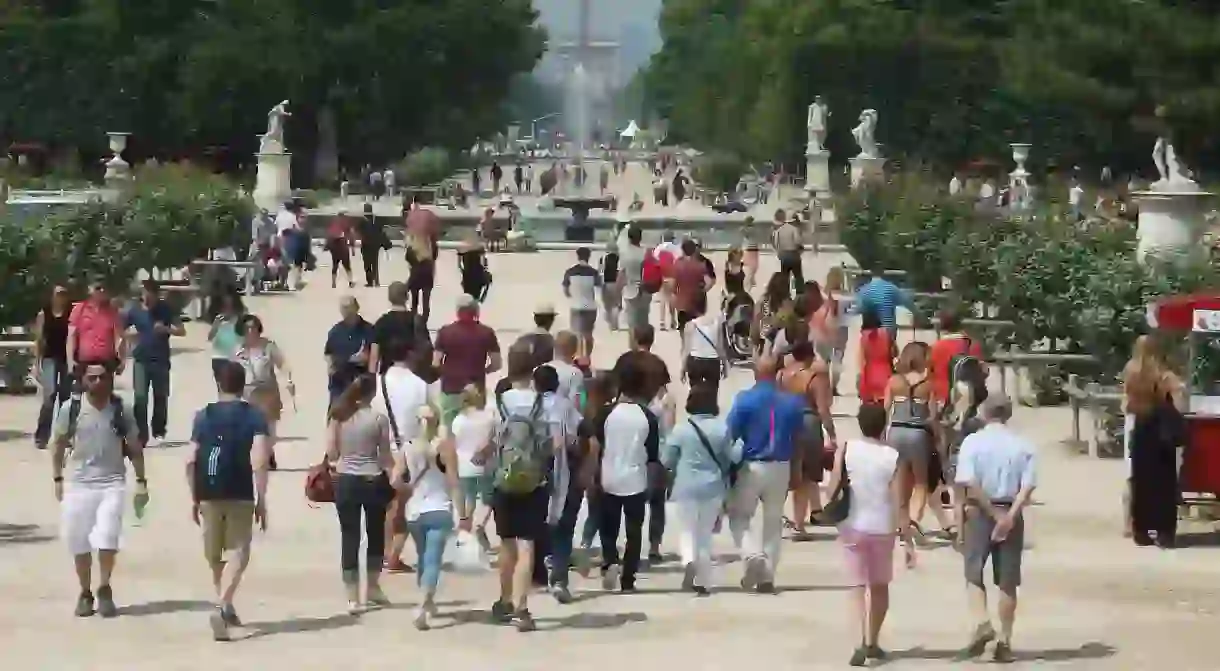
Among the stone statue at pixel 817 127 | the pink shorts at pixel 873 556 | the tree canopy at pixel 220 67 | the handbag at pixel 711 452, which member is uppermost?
the tree canopy at pixel 220 67

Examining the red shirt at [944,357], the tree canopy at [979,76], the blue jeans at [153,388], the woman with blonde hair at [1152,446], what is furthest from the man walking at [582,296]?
the tree canopy at [979,76]

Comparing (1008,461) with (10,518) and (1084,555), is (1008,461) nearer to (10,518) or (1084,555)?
(1084,555)

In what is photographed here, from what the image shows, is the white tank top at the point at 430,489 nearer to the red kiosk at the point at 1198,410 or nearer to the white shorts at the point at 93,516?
the white shorts at the point at 93,516

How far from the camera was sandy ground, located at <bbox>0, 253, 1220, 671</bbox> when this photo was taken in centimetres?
1197

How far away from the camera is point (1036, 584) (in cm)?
1437

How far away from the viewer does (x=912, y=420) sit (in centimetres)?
1492

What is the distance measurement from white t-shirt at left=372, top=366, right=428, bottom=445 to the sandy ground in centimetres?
98

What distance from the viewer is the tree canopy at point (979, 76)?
48469mm

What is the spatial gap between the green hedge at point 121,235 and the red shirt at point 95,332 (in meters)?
4.09

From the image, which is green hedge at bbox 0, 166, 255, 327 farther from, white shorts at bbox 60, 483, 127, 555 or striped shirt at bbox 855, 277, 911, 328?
white shorts at bbox 60, 483, 127, 555

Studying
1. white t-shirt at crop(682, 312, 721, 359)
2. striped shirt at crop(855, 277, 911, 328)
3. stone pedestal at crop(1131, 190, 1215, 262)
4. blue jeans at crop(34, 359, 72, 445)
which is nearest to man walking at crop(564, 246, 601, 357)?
striped shirt at crop(855, 277, 911, 328)

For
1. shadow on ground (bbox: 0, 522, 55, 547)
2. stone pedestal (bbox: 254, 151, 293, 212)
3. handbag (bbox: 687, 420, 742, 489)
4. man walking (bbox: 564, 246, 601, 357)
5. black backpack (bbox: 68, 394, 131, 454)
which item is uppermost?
stone pedestal (bbox: 254, 151, 293, 212)

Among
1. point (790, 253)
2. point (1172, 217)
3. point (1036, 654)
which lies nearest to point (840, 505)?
point (1036, 654)

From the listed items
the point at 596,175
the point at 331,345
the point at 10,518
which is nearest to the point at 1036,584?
the point at 331,345
